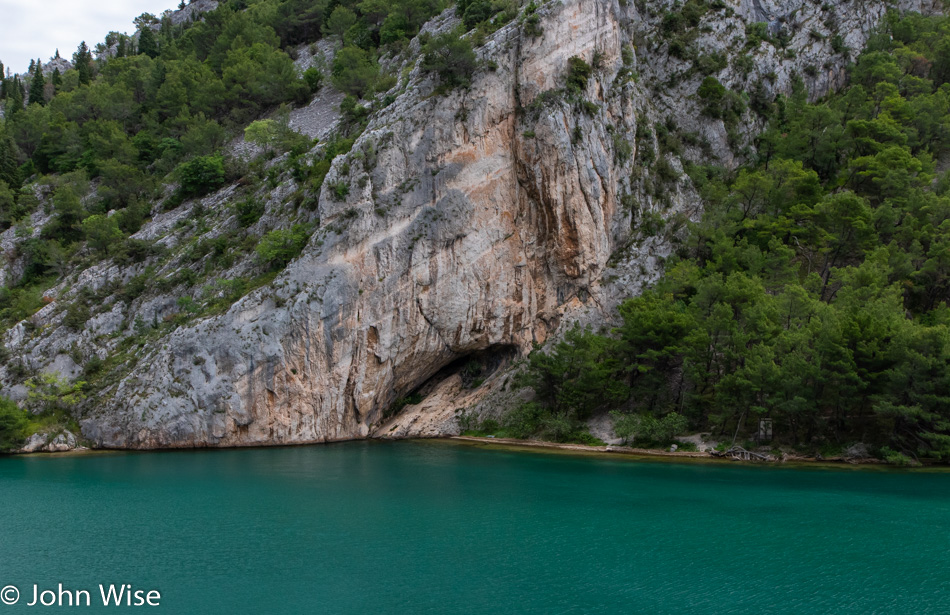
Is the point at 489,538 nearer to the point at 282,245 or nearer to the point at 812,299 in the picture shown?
the point at 812,299

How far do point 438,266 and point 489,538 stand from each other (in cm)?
2810

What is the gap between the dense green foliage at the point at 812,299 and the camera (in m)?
34.1

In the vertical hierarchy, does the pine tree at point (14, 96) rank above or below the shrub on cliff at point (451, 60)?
above

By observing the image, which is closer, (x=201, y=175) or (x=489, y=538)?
(x=489, y=538)

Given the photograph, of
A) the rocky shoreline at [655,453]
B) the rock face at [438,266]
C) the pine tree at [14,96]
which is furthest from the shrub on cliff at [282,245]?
the pine tree at [14,96]

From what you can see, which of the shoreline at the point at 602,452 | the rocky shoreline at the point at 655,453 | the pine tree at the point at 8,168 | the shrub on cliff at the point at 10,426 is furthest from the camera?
the pine tree at the point at 8,168

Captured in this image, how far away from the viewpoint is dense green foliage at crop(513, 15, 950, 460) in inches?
1341

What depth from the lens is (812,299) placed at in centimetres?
4069

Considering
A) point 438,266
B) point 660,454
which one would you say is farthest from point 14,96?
point 660,454

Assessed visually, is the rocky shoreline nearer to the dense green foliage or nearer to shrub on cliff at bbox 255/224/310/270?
the dense green foliage

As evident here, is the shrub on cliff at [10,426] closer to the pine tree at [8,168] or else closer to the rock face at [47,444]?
the rock face at [47,444]

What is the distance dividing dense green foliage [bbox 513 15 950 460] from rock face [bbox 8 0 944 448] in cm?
514

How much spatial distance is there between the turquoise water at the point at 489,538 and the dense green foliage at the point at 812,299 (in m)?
4.73

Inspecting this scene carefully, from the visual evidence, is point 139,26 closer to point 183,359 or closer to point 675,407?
point 183,359
